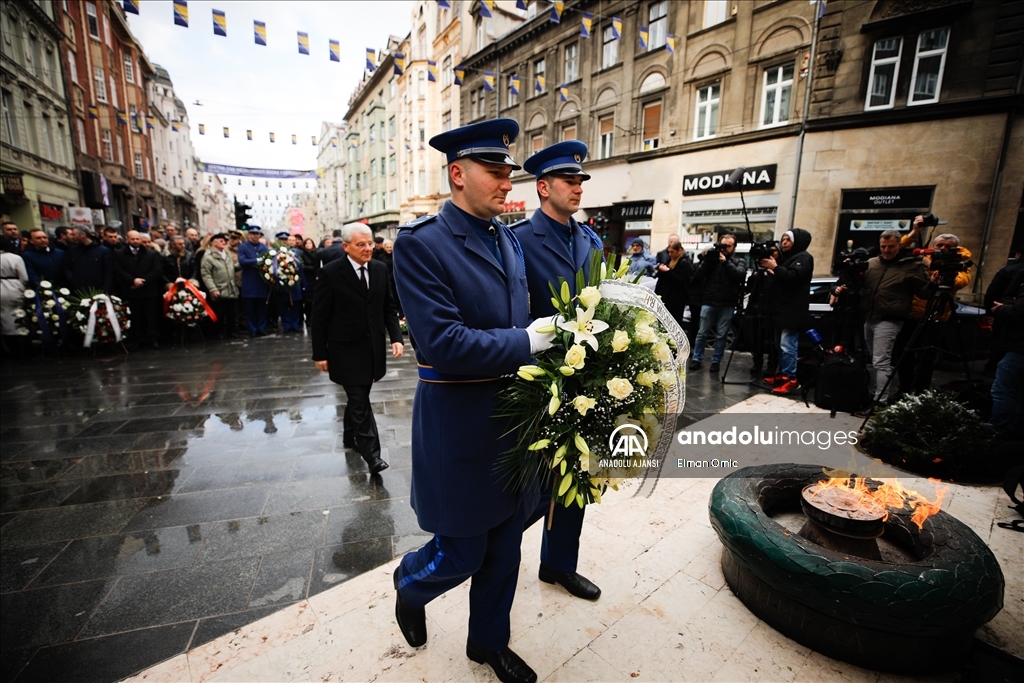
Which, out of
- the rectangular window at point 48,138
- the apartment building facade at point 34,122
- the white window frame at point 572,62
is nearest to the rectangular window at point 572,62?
the white window frame at point 572,62

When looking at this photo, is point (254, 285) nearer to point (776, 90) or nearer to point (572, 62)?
point (776, 90)

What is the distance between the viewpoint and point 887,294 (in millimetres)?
5180

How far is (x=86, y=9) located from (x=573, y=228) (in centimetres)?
3424

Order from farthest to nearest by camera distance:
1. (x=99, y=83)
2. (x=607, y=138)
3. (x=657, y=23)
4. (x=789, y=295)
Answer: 1. (x=99, y=83)
2. (x=607, y=138)
3. (x=657, y=23)
4. (x=789, y=295)

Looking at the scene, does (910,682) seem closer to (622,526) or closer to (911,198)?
(622,526)

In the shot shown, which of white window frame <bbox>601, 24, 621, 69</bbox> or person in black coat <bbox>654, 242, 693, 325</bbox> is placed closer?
person in black coat <bbox>654, 242, 693, 325</bbox>

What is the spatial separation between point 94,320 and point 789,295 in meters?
11.0

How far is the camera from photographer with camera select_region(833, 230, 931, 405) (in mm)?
5043

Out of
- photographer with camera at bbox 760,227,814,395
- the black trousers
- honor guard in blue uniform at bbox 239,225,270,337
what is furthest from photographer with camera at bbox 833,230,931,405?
honor guard in blue uniform at bbox 239,225,270,337

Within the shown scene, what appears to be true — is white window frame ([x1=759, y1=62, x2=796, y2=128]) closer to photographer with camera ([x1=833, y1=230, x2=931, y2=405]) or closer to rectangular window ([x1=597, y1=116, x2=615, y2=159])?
rectangular window ([x1=597, y1=116, x2=615, y2=159])

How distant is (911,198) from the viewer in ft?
38.3

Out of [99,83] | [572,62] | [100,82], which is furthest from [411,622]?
[100,82]

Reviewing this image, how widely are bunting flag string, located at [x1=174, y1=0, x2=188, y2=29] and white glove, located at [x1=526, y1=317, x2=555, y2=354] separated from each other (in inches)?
431

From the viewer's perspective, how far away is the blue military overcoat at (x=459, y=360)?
167 centimetres
